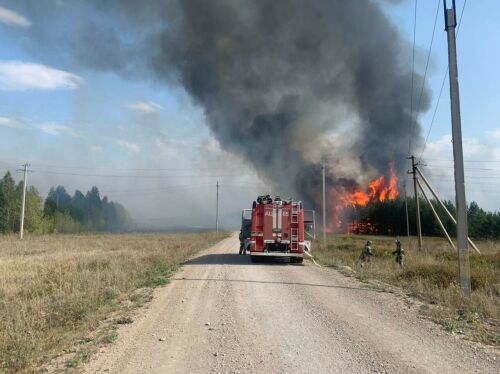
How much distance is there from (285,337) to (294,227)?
1303cm

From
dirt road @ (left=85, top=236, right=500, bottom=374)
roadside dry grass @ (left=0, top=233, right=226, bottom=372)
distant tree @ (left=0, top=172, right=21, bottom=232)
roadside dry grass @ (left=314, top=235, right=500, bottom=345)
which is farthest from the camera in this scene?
distant tree @ (left=0, top=172, right=21, bottom=232)

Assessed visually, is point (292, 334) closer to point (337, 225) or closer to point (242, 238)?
point (242, 238)

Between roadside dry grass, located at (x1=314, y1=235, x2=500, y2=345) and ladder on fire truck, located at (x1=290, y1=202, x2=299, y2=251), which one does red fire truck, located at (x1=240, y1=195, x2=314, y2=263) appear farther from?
roadside dry grass, located at (x1=314, y1=235, x2=500, y2=345)

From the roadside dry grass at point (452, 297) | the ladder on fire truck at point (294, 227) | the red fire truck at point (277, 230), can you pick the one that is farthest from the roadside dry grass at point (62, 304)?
the roadside dry grass at point (452, 297)

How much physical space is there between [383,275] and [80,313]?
1035 cm

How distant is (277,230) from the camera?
19.5 metres

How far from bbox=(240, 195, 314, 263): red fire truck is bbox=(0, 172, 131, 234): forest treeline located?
71.7 m

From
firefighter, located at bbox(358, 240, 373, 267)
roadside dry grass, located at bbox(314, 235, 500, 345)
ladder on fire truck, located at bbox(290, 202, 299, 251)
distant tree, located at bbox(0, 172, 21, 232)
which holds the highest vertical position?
distant tree, located at bbox(0, 172, 21, 232)

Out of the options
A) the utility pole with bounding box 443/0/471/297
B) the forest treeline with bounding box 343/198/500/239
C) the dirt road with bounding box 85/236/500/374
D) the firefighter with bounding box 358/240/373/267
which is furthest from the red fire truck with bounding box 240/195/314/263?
the forest treeline with bounding box 343/198/500/239

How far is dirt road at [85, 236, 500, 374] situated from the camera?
5.27m

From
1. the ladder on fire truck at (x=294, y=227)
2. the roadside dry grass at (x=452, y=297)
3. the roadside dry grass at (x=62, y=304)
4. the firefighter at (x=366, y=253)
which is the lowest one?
the roadside dry grass at (x=62, y=304)

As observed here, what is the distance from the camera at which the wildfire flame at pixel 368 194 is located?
196 ft

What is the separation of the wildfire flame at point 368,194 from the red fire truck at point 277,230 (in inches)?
1694

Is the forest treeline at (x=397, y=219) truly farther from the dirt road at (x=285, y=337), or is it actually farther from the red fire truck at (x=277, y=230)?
the dirt road at (x=285, y=337)
